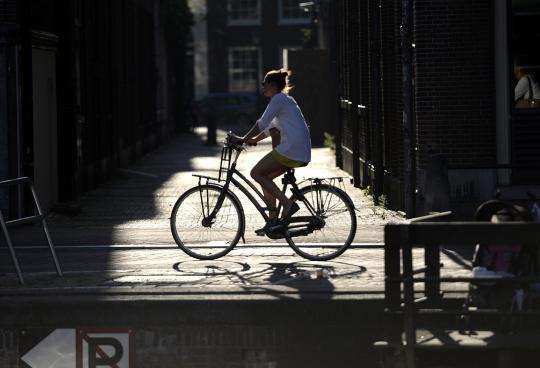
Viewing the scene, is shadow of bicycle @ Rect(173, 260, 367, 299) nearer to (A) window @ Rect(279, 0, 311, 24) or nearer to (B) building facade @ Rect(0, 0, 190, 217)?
(B) building facade @ Rect(0, 0, 190, 217)

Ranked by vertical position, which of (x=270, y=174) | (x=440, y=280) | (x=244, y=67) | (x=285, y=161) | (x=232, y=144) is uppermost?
(x=244, y=67)

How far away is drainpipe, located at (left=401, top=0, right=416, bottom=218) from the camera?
15.7 metres

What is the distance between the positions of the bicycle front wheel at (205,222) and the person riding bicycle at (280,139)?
384mm

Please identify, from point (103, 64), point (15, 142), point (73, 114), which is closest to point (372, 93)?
point (73, 114)

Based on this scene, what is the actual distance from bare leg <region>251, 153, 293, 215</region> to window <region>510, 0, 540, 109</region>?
4.40 metres

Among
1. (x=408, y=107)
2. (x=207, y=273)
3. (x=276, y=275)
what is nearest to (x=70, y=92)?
(x=408, y=107)

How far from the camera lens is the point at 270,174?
41.1ft

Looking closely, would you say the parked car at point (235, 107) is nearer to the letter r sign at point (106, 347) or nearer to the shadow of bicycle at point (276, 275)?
the shadow of bicycle at point (276, 275)

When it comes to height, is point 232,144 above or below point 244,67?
below

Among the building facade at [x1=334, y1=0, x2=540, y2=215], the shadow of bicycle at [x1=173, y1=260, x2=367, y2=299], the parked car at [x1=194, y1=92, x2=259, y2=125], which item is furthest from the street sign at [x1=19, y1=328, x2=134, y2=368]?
the parked car at [x1=194, y1=92, x2=259, y2=125]

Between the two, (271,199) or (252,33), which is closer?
(271,199)

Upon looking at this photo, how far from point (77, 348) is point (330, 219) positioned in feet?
10.9

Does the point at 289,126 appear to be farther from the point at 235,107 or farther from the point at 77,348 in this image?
the point at 235,107

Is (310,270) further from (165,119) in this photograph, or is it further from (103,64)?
(165,119)
